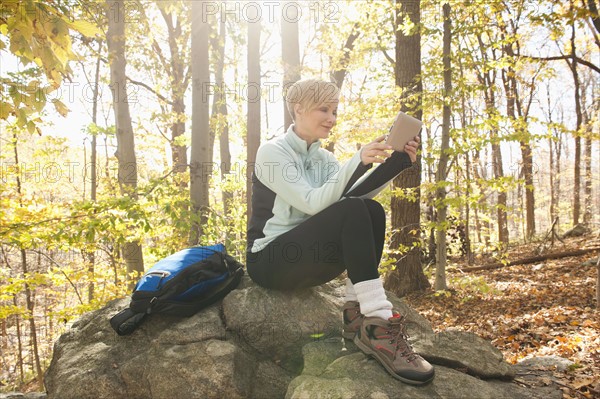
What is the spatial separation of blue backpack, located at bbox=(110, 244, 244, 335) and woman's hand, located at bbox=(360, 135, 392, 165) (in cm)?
131

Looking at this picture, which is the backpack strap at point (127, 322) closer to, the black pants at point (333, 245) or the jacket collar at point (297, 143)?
the black pants at point (333, 245)

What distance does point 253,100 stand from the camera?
21.8ft

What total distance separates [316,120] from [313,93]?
18 centimetres

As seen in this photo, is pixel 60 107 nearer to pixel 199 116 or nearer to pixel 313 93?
pixel 313 93

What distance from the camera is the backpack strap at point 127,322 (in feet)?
8.07

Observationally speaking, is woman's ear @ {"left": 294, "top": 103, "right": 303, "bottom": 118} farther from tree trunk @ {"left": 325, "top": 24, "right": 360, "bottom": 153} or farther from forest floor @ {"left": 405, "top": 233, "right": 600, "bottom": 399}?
tree trunk @ {"left": 325, "top": 24, "right": 360, "bottom": 153}

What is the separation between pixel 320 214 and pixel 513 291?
5.57 meters

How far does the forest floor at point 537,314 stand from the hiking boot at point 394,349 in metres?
1.06

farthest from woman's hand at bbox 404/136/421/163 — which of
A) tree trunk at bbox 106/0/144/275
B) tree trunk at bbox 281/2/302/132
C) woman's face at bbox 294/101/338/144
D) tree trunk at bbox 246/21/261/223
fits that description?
tree trunk at bbox 106/0/144/275

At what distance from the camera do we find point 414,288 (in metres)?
6.80

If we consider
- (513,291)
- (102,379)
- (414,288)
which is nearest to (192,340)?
(102,379)

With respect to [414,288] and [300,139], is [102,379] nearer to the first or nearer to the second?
[300,139]

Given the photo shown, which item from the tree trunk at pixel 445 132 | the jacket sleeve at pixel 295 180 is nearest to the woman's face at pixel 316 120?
the jacket sleeve at pixel 295 180

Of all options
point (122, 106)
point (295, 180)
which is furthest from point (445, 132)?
point (122, 106)
